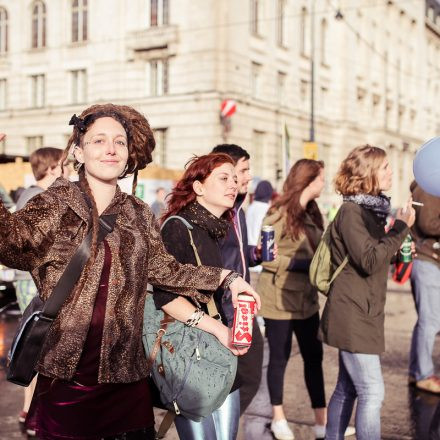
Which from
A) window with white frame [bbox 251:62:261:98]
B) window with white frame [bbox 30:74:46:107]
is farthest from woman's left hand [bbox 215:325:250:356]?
window with white frame [bbox 30:74:46:107]

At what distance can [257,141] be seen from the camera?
34.2m

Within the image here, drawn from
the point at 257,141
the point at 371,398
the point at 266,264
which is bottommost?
the point at 371,398

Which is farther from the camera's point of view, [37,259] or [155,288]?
[155,288]

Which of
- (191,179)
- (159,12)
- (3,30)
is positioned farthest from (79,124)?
(3,30)

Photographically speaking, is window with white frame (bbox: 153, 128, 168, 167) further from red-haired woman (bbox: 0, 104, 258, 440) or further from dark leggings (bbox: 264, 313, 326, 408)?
red-haired woman (bbox: 0, 104, 258, 440)

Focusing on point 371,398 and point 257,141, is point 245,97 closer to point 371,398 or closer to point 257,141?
point 257,141

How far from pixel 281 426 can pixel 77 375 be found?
2.75 m

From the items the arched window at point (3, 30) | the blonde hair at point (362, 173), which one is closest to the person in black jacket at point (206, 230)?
the blonde hair at point (362, 173)

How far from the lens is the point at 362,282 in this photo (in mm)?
4152

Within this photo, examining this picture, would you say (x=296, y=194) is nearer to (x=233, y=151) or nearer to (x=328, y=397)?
(x=233, y=151)

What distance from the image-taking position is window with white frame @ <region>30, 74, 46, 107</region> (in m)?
37.7

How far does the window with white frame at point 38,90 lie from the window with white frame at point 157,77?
7007mm

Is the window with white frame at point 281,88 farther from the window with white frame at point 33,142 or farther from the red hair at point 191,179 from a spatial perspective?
the red hair at point 191,179

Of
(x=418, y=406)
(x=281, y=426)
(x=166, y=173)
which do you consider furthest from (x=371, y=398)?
(x=166, y=173)
